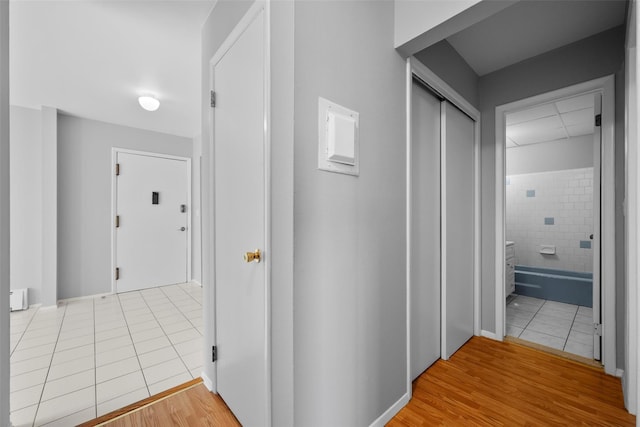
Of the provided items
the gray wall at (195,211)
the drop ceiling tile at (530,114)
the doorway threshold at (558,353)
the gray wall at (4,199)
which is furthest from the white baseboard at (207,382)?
the drop ceiling tile at (530,114)

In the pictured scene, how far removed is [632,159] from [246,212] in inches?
79.0

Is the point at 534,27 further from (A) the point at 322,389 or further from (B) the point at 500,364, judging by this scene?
(A) the point at 322,389

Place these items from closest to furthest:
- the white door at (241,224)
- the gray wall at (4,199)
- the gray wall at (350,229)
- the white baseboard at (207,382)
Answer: the gray wall at (4,199) < the gray wall at (350,229) < the white door at (241,224) < the white baseboard at (207,382)

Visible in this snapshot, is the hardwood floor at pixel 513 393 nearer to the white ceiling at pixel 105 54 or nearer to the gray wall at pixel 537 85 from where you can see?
the gray wall at pixel 537 85

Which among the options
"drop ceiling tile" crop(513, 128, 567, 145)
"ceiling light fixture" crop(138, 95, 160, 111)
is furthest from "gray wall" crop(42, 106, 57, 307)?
"drop ceiling tile" crop(513, 128, 567, 145)

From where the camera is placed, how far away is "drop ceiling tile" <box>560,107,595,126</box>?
3.25m

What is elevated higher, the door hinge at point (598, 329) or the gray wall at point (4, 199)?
the gray wall at point (4, 199)

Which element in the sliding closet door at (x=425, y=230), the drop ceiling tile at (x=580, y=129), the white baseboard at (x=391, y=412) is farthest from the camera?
the drop ceiling tile at (x=580, y=129)

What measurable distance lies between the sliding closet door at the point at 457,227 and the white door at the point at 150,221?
3.92 m

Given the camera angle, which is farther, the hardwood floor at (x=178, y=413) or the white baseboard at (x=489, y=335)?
the white baseboard at (x=489, y=335)

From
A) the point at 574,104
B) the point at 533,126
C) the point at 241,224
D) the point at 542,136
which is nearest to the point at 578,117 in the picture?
the point at 533,126

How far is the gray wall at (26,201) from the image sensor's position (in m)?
3.20

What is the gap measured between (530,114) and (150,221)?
5373 mm

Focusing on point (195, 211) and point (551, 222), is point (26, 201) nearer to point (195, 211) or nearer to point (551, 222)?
point (195, 211)
